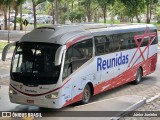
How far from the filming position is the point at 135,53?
18.7m

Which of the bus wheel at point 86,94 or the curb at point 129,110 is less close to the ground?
the bus wheel at point 86,94

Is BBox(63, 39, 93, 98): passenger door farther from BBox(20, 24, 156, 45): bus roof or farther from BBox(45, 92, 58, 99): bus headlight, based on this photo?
BBox(45, 92, 58, 99): bus headlight

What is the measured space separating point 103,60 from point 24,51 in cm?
364

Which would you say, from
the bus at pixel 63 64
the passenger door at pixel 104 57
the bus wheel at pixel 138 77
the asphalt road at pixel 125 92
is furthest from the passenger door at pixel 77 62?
the bus wheel at pixel 138 77

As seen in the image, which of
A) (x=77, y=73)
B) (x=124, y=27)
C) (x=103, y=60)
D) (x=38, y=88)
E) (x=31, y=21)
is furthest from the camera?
(x=31, y=21)

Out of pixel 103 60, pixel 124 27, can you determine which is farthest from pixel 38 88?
pixel 124 27

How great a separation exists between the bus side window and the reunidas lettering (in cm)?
77

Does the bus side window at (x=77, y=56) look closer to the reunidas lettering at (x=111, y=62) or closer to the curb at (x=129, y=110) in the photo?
the reunidas lettering at (x=111, y=62)

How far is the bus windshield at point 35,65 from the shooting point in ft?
41.8

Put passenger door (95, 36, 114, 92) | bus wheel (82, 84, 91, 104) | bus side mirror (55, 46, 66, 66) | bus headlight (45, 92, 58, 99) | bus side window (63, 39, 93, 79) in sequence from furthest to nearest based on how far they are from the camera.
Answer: passenger door (95, 36, 114, 92), bus wheel (82, 84, 91, 104), bus side window (63, 39, 93, 79), bus headlight (45, 92, 58, 99), bus side mirror (55, 46, 66, 66)

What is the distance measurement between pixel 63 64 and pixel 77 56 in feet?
3.73

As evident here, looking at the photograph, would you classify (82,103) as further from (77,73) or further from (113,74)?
(113,74)

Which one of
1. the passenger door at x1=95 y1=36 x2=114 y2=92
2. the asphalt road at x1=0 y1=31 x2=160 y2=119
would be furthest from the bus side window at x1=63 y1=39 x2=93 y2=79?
the asphalt road at x1=0 y1=31 x2=160 y2=119

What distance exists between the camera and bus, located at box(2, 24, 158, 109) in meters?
12.7
